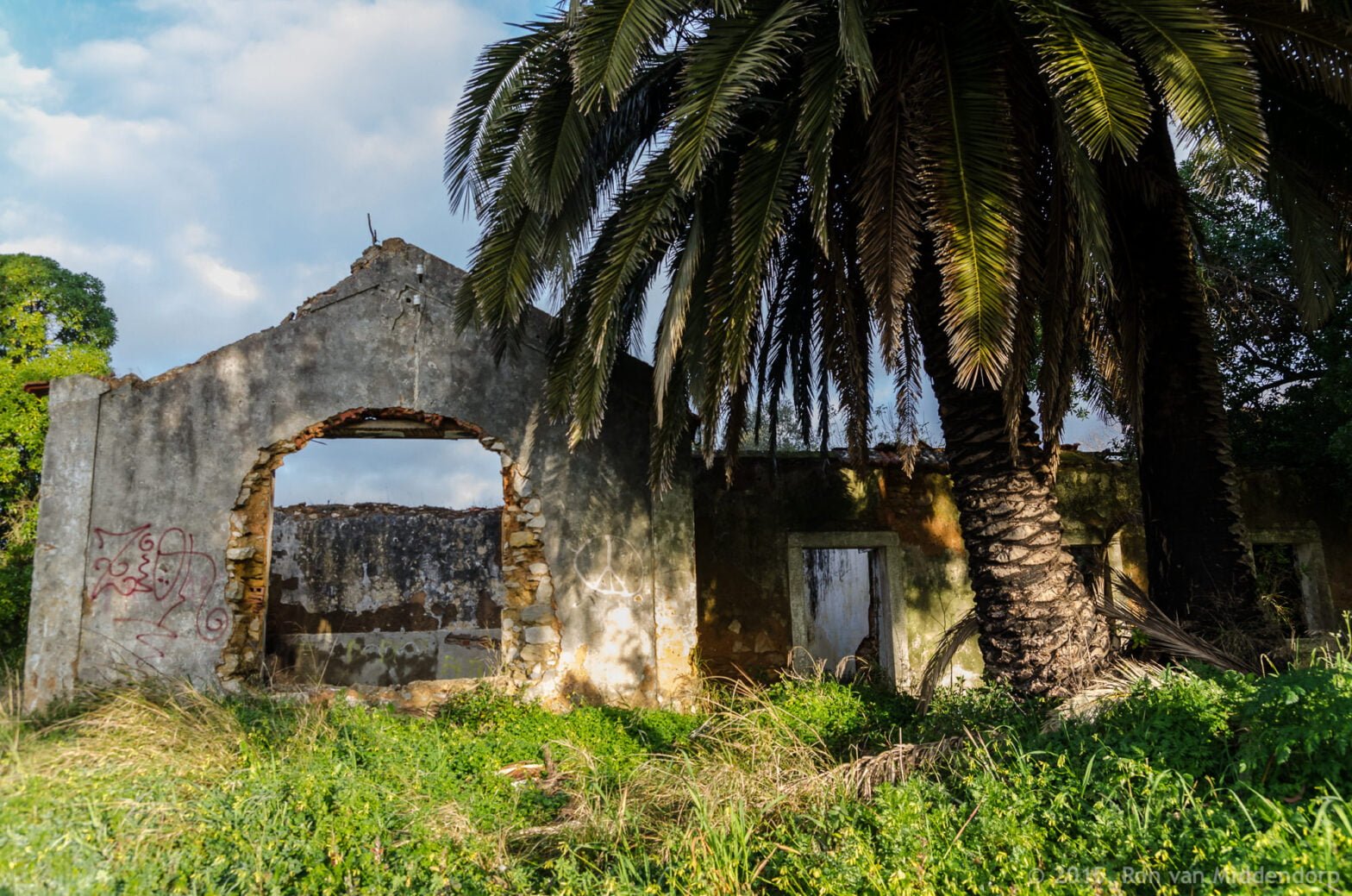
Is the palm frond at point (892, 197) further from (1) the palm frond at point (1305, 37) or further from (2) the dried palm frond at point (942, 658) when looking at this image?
(2) the dried palm frond at point (942, 658)

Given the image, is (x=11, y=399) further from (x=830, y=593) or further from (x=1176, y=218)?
(x=1176, y=218)

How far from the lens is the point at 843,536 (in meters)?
10.6

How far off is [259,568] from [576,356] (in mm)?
3623

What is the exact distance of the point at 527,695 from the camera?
26.0ft

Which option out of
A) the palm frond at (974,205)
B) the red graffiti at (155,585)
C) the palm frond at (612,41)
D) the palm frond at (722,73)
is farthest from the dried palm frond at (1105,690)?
the red graffiti at (155,585)

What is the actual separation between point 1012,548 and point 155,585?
23.2ft

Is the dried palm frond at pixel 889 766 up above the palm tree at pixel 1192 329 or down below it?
below

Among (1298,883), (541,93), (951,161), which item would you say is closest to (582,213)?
(541,93)

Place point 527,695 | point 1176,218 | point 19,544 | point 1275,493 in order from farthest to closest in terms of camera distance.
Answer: point 19,544
point 1275,493
point 527,695
point 1176,218

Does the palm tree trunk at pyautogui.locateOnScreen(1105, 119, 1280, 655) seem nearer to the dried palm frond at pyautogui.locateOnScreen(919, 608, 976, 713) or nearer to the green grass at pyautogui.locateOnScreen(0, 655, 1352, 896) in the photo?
the dried palm frond at pyautogui.locateOnScreen(919, 608, 976, 713)

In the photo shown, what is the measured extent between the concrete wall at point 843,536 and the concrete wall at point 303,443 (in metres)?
1.98

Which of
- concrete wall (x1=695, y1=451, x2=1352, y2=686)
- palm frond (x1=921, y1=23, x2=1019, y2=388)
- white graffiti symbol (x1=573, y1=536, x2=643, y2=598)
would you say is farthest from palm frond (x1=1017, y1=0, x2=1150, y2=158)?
concrete wall (x1=695, y1=451, x2=1352, y2=686)

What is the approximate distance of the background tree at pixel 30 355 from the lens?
15297mm

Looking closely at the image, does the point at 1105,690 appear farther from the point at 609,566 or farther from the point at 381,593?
the point at 381,593
